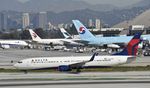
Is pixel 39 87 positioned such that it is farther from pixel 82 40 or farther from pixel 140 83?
pixel 82 40

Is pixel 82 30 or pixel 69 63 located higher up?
pixel 82 30

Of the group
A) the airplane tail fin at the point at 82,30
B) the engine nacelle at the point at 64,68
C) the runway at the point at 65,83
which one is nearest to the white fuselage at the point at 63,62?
the engine nacelle at the point at 64,68

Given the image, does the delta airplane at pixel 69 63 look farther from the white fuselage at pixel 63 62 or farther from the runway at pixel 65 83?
the runway at pixel 65 83

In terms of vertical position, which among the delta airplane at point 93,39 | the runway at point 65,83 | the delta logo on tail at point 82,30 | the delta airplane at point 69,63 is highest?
the delta logo on tail at point 82,30

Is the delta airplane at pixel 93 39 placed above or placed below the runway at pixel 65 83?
above

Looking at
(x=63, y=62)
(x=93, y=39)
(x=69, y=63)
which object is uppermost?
(x=93, y=39)

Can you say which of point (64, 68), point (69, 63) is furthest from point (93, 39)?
point (64, 68)

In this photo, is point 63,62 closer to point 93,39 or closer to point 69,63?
point 69,63

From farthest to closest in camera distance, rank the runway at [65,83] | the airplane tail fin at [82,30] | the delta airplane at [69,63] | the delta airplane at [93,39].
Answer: the delta airplane at [93,39] < the airplane tail fin at [82,30] < the delta airplane at [69,63] < the runway at [65,83]

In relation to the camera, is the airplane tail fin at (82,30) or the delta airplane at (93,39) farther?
the delta airplane at (93,39)

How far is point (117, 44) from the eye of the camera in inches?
6073

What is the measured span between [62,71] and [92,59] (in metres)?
4.67

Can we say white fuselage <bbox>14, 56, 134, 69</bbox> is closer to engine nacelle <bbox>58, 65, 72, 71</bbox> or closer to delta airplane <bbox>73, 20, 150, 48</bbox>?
engine nacelle <bbox>58, 65, 72, 71</bbox>

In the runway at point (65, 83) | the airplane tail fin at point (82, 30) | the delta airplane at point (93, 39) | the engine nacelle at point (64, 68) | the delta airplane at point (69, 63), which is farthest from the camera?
the delta airplane at point (93, 39)
